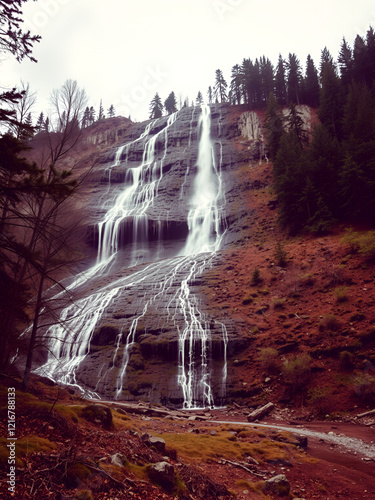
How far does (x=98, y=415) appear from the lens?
761cm

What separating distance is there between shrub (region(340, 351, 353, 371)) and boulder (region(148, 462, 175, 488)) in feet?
40.5

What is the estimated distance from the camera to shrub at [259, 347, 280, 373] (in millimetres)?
16172

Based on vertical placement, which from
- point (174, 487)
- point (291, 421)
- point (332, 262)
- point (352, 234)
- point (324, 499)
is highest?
point (352, 234)

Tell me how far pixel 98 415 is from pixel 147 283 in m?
20.1

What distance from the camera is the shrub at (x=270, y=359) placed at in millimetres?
16172

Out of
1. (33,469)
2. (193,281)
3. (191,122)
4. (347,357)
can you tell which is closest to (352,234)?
(347,357)

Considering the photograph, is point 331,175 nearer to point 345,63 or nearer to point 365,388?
point 365,388

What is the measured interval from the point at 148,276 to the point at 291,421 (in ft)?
64.0

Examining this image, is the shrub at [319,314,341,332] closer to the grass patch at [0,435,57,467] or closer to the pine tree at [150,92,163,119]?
the grass patch at [0,435,57,467]

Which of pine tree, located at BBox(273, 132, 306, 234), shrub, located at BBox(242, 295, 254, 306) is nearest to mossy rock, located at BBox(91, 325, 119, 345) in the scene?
shrub, located at BBox(242, 295, 254, 306)

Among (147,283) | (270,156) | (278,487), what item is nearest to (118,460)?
(278,487)

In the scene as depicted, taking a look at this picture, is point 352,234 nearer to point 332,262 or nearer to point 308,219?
point 332,262

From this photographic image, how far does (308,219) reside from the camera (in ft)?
94.6

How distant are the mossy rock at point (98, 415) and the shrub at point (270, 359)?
1090cm
